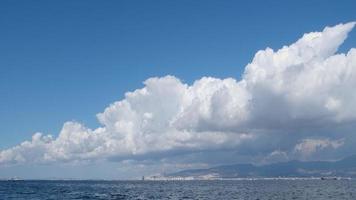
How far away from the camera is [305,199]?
121m

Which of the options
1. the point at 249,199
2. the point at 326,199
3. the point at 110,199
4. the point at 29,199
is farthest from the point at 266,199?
the point at 29,199

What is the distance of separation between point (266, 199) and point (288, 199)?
594 cm

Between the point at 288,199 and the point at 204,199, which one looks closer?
the point at 288,199

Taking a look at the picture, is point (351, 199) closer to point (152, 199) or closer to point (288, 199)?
point (288, 199)

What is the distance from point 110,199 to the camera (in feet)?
410

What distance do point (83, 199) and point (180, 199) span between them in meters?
26.0

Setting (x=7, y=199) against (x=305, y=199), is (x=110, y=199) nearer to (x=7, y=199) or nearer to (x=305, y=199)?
(x=7, y=199)

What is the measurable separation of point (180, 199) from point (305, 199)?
33042 millimetres

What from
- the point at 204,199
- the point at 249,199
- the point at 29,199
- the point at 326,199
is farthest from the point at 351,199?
the point at 29,199

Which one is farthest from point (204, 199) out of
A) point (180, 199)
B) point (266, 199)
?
point (266, 199)

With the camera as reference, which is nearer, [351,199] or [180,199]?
[351,199]

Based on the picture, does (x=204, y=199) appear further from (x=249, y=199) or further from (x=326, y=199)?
(x=326, y=199)

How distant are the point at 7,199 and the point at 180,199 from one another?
151ft

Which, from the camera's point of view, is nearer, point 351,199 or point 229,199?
point 351,199
